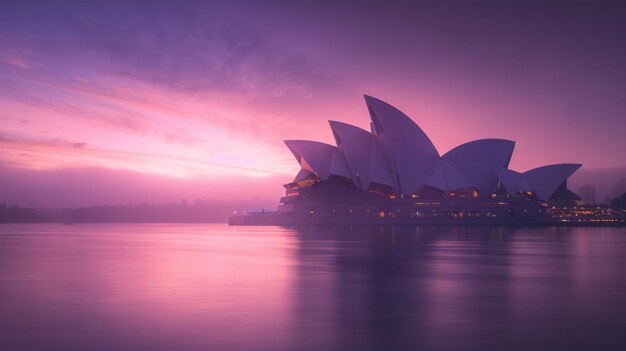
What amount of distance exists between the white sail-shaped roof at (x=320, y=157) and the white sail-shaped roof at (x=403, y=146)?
661cm

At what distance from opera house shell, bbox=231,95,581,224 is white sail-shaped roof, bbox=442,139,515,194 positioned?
0.48 ft

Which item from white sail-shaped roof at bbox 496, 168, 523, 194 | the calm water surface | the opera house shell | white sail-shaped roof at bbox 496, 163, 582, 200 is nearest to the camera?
the calm water surface

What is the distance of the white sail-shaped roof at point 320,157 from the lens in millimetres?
74000

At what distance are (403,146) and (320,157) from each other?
38.9ft

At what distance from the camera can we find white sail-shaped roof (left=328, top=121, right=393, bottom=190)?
2798 inches

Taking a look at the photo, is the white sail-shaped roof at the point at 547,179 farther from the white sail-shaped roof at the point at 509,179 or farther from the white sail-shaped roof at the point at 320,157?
the white sail-shaped roof at the point at 320,157

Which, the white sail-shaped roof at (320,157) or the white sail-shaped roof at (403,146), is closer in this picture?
the white sail-shaped roof at (403,146)

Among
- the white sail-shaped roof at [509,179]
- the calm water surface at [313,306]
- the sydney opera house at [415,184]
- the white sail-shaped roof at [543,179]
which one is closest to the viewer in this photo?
the calm water surface at [313,306]

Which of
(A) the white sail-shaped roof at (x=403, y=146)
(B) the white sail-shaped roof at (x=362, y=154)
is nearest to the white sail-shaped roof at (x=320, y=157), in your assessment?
(B) the white sail-shaped roof at (x=362, y=154)

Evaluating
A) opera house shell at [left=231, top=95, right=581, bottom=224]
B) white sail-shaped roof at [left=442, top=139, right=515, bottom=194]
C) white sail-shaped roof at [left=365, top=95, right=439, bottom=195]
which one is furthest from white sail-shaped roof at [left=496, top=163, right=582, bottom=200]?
white sail-shaped roof at [left=365, top=95, right=439, bottom=195]

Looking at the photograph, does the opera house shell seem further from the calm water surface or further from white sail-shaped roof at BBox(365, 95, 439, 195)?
the calm water surface

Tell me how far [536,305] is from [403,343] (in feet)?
17.2

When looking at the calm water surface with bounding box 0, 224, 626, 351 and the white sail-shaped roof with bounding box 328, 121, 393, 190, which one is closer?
the calm water surface with bounding box 0, 224, 626, 351

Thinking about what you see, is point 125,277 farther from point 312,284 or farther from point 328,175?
point 328,175
